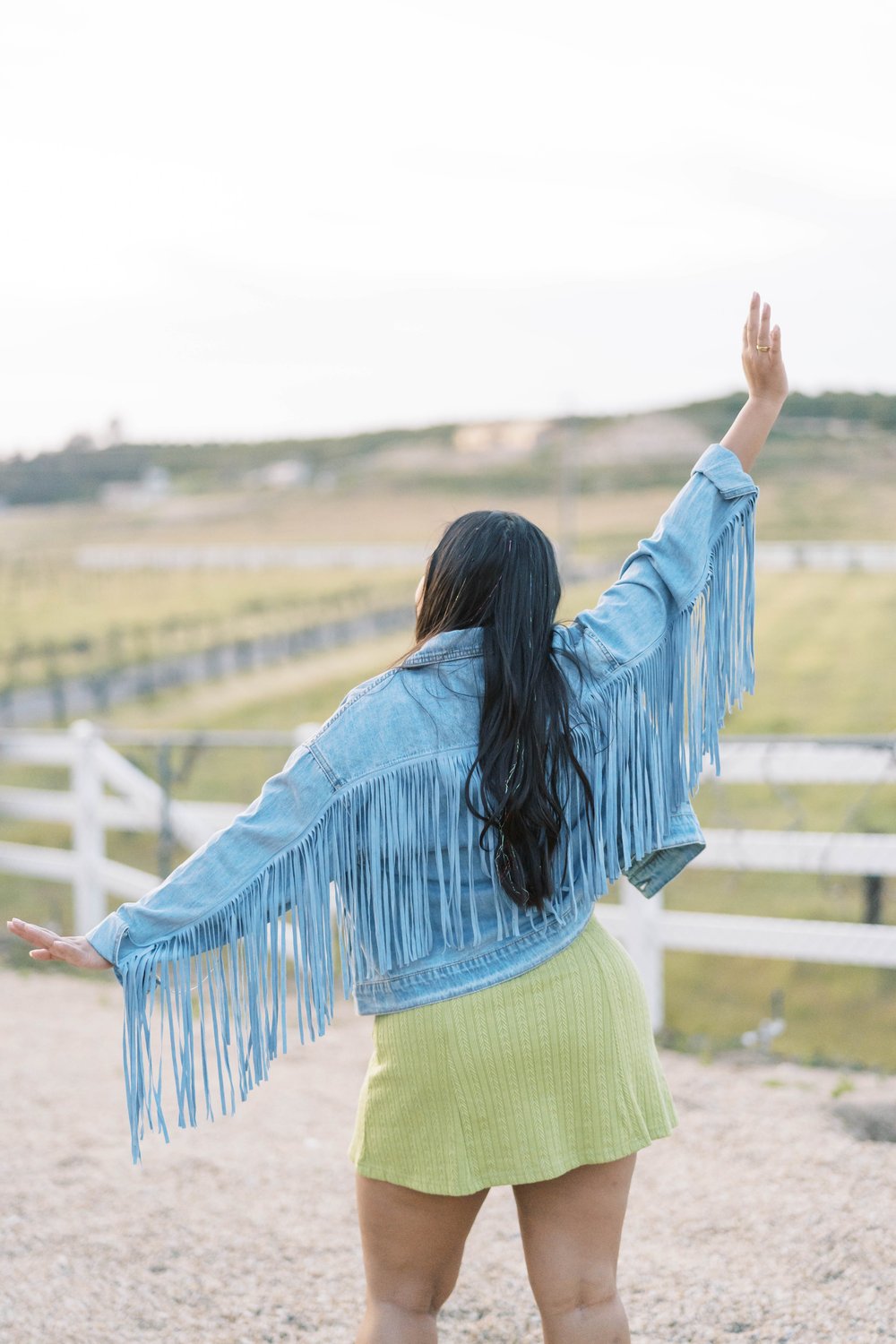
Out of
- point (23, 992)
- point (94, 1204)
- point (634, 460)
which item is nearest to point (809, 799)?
point (23, 992)

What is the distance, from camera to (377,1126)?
1786 millimetres

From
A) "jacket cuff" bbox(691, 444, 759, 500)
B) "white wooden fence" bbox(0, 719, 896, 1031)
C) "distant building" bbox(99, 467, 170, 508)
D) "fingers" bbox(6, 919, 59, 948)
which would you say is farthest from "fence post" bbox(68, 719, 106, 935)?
"distant building" bbox(99, 467, 170, 508)

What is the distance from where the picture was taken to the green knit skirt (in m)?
1.74

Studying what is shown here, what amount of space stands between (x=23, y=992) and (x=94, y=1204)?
2.79m

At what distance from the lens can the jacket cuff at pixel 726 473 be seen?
1.94 metres

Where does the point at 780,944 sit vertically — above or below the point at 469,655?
below

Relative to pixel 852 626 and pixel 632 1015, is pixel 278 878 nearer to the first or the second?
pixel 632 1015

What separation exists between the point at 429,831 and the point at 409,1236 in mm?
592

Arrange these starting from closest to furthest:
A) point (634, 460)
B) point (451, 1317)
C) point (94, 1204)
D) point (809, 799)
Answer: point (451, 1317)
point (94, 1204)
point (809, 799)
point (634, 460)

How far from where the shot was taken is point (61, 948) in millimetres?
1744

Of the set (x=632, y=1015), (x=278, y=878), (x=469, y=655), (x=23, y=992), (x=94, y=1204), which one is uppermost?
(x=469, y=655)

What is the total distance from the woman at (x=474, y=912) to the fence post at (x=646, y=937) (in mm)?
3094

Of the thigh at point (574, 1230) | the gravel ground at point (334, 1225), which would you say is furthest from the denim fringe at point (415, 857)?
the gravel ground at point (334, 1225)

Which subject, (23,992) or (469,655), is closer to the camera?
(469,655)
